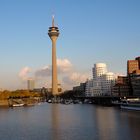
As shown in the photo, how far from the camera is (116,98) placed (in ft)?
555

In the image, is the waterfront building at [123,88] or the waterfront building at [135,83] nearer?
the waterfront building at [135,83]

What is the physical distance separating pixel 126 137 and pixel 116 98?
123 meters

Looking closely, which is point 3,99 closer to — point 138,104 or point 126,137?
point 138,104

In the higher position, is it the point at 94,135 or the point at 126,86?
the point at 126,86

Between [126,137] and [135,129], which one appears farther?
[135,129]

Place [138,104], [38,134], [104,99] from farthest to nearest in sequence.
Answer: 1. [104,99]
2. [138,104]
3. [38,134]

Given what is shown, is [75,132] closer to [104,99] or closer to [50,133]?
[50,133]

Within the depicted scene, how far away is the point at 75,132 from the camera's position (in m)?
52.5

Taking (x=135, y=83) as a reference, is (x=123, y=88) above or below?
below

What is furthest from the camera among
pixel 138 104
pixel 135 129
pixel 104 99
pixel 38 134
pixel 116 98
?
pixel 104 99

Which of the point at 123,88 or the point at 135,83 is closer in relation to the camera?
the point at 135,83

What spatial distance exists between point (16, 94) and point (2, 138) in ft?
478

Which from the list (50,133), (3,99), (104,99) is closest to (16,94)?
(3,99)

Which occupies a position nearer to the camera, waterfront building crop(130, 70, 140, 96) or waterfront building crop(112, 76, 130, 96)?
waterfront building crop(130, 70, 140, 96)
